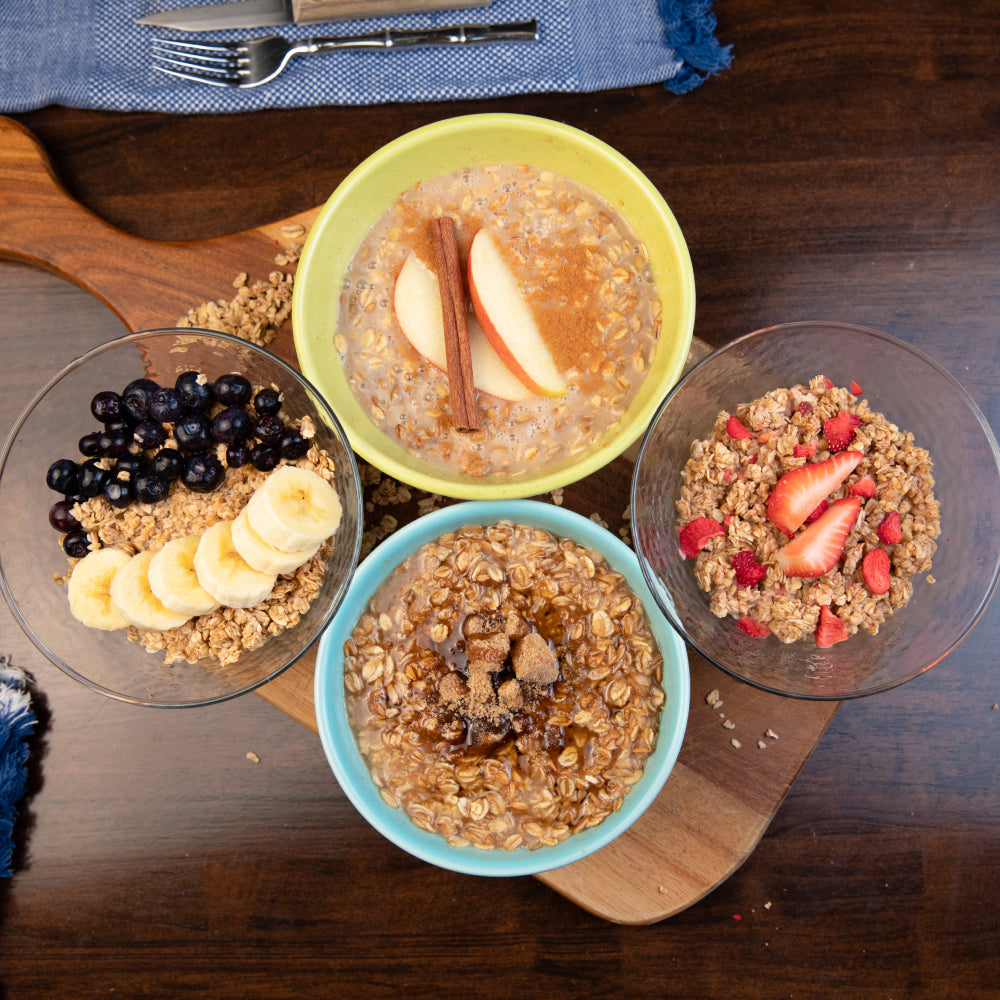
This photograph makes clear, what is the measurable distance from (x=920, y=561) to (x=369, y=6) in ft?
4.81

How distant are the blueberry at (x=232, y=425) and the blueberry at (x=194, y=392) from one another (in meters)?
0.04

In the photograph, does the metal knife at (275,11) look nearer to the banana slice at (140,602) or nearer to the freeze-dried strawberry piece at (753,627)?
the banana slice at (140,602)

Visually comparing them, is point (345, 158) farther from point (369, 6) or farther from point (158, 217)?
point (158, 217)

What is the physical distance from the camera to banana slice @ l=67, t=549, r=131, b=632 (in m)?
1.25

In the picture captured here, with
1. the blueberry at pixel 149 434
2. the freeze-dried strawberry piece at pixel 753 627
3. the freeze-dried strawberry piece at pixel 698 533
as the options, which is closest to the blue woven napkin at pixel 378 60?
the blueberry at pixel 149 434

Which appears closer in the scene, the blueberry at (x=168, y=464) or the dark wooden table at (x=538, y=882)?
the blueberry at (x=168, y=464)

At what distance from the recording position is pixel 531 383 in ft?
4.39

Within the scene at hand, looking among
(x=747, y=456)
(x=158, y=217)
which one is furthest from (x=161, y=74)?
(x=747, y=456)

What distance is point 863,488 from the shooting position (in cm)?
126

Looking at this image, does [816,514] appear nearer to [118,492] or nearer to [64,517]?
[118,492]

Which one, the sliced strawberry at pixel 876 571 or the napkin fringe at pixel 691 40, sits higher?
the napkin fringe at pixel 691 40

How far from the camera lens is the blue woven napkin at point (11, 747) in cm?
150

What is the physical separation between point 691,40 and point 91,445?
1.39 m

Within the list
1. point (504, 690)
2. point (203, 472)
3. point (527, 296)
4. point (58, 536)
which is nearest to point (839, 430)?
point (527, 296)
